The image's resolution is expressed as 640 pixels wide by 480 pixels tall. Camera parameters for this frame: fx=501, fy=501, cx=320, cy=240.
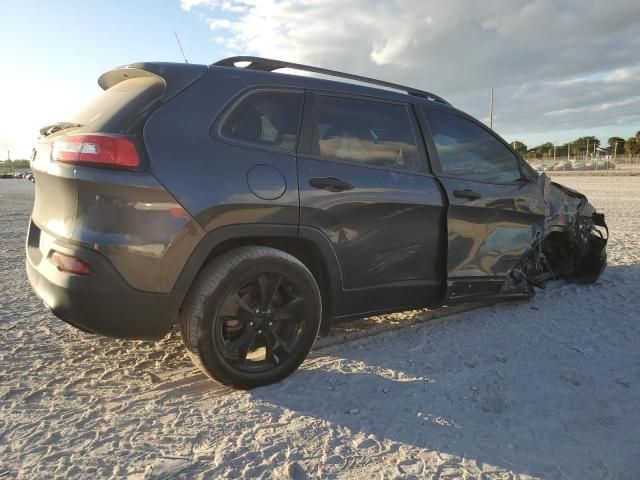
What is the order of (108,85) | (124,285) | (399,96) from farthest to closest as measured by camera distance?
(399,96), (108,85), (124,285)

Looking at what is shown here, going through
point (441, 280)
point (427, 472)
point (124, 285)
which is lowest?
point (427, 472)

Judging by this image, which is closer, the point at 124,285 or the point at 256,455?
the point at 256,455

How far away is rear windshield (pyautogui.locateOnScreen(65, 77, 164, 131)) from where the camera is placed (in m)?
2.69

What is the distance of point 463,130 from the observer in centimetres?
410

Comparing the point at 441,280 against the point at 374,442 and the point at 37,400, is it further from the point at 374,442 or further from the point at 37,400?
the point at 37,400

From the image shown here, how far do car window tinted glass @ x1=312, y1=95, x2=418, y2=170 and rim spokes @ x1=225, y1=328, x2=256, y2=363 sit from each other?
1190mm

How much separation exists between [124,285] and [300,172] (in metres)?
1.19

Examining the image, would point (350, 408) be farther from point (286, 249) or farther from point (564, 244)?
point (564, 244)

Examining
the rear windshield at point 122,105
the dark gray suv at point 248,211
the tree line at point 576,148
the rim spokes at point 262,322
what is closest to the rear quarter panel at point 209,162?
the dark gray suv at point 248,211

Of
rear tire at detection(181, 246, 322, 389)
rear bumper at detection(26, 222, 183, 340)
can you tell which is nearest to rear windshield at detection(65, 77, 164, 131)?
rear bumper at detection(26, 222, 183, 340)

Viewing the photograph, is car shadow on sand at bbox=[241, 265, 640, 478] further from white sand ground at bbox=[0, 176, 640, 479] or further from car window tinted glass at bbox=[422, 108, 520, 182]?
car window tinted glass at bbox=[422, 108, 520, 182]

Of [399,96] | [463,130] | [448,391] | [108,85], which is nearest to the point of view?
[448,391]

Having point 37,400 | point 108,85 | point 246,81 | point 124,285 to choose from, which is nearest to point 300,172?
point 246,81

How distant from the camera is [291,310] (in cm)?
306
